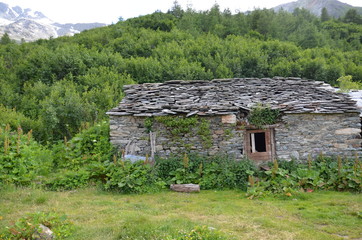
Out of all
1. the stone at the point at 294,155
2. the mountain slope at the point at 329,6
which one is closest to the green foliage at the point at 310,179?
the stone at the point at 294,155

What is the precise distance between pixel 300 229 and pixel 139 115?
20.6ft

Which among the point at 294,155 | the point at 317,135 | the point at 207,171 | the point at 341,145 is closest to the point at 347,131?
the point at 341,145

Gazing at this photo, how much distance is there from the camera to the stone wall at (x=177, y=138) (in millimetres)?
9898

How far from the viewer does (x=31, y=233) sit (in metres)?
4.79

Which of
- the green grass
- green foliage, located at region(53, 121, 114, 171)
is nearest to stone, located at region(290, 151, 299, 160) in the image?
the green grass

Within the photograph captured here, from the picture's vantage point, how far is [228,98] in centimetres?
1126

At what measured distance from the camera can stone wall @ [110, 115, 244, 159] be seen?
9.90 meters

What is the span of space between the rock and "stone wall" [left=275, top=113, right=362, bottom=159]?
7.85 metres

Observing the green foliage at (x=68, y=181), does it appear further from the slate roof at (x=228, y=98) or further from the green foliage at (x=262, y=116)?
the green foliage at (x=262, y=116)

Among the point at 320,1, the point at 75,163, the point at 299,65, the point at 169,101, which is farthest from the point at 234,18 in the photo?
the point at 320,1

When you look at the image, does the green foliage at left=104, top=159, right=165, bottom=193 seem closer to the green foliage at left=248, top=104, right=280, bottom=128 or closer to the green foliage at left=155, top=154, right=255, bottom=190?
the green foliage at left=155, top=154, right=255, bottom=190

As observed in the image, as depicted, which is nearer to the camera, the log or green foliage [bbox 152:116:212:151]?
the log

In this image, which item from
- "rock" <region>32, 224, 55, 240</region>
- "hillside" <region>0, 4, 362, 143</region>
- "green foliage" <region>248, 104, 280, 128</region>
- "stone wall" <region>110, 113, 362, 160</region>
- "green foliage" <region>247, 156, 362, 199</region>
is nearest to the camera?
"rock" <region>32, 224, 55, 240</region>

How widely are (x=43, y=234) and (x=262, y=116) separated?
784cm
